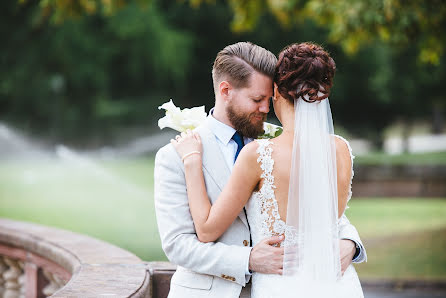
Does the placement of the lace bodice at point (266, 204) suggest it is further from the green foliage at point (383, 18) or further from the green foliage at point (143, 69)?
the green foliage at point (143, 69)

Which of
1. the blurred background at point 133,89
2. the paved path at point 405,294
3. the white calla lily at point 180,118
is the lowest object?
the white calla lily at point 180,118

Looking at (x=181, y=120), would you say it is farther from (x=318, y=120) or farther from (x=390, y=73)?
(x=390, y=73)

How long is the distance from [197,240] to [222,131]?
529 mm

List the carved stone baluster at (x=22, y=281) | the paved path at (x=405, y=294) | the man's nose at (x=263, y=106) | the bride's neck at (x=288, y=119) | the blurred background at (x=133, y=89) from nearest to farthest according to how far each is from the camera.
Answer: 1. the bride's neck at (x=288, y=119)
2. the man's nose at (x=263, y=106)
3. the carved stone baluster at (x=22, y=281)
4. the paved path at (x=405, y=294)
5. the blurred background at (x=133, y=89)

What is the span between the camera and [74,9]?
Answer: 7012 mm

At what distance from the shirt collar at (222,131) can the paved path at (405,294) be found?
510 centimetres

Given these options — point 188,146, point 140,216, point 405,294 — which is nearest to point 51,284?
point 188,146

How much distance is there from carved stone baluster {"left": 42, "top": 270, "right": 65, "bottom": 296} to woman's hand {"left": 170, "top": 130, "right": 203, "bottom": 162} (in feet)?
5.47

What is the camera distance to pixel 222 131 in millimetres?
2816

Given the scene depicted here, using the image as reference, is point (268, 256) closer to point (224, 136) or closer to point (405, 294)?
point (224, 136)

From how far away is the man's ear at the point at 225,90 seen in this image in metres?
2.77

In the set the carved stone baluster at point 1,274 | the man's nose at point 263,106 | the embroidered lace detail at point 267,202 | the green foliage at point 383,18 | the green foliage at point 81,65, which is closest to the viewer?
the embroidered lace detail at point 267,202

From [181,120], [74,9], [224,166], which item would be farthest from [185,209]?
[74,9]

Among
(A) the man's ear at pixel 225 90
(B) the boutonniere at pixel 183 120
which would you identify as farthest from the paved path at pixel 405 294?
(A) the man's ear at pixel 225 90
